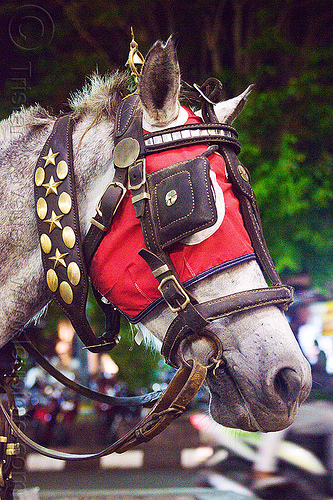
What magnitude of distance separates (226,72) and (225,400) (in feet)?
22.5

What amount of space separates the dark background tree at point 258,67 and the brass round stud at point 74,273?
5112 millimetres

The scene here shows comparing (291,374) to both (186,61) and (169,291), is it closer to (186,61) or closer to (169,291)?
(169,291)

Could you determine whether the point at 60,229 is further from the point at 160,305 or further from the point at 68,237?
the point at 160,305

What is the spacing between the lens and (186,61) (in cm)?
850

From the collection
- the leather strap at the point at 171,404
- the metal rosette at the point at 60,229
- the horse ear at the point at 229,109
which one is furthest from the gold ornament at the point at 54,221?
the horse ear at the point at 229,109

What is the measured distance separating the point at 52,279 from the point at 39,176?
1.23ft

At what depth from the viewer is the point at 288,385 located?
1503 millimetres

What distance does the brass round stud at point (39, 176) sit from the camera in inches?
71.0

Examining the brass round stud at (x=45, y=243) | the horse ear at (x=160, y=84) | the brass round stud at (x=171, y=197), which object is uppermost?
the horse ear at (x=160, y=84)

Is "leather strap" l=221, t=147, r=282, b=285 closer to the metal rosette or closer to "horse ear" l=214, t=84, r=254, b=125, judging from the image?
"horse ear" l=214, t=84, r=254, b=125

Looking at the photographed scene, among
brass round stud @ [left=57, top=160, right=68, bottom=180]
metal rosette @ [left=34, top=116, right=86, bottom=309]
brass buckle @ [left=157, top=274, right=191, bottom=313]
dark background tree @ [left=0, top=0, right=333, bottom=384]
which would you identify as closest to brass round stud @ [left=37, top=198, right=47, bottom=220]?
metal rosette @ [left=34, top=116, right=86, bottom=309]

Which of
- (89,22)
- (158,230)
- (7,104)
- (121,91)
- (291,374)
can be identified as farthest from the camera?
(89,22)

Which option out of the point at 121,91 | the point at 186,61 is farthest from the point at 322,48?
the point at 121,91

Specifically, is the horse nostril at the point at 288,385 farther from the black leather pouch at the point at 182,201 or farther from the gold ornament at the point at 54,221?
the gold ornament at the point at 54,221
